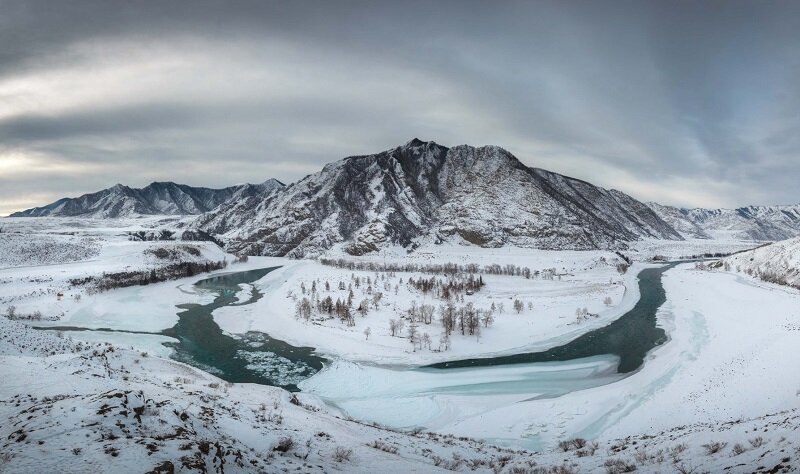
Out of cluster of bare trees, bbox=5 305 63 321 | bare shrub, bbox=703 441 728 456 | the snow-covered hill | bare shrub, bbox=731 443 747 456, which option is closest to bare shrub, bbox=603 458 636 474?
bare shrub, bbox=703 441 728 456

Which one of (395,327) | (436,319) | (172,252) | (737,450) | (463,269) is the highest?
(737,450)

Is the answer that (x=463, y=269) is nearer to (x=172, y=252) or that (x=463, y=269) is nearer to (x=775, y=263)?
(x=775, y=263)

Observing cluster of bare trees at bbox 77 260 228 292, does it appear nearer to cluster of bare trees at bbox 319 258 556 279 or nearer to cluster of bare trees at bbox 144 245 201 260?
cluster of bare trees at bbox 144 245 201 260

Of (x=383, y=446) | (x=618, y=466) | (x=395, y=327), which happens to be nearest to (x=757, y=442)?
(x=618, y=466)

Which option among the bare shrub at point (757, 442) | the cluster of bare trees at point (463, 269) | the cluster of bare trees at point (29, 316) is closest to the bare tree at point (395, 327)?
the bare shrub at point (757, 442)

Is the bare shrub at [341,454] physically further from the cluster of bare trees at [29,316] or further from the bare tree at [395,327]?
the cluster of bare trees at [29,316]
